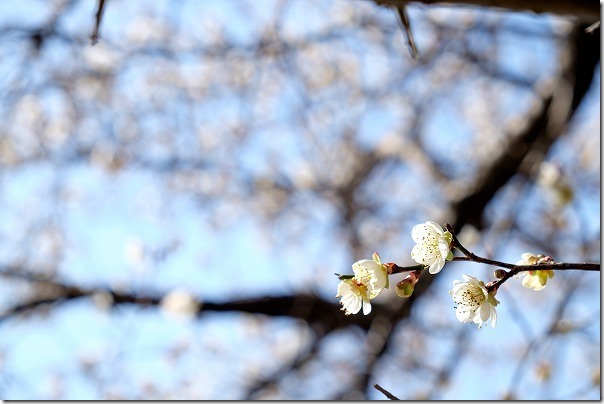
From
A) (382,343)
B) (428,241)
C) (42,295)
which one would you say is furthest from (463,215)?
(42,295)

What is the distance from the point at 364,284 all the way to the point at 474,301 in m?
0.22

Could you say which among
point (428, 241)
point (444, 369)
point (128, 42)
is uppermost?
point (128, 42)

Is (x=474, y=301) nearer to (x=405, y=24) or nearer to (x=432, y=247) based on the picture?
(x=432, y=247)

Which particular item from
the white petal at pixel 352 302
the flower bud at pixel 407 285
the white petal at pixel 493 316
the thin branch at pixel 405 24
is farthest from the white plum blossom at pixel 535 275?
the thin branch at pixel 405 24

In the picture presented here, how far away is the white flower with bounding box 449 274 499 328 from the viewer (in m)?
1.13

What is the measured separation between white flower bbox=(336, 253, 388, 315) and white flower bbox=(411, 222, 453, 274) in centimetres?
8

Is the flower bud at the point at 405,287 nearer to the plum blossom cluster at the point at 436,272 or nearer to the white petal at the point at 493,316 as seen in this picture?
the plum blossom cluster at the point at 436,272

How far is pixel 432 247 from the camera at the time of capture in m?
1.15

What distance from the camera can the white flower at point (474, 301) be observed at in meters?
1.13

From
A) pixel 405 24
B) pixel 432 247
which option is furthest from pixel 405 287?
pixel 405 24

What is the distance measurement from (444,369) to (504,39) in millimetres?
2687

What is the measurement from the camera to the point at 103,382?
158 inches

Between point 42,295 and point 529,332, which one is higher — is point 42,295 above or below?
above

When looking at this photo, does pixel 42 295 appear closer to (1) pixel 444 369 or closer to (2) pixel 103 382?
(2) pixel 103 382
